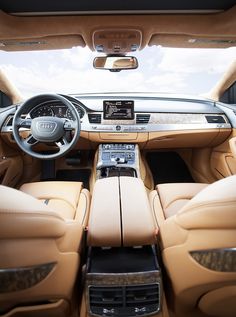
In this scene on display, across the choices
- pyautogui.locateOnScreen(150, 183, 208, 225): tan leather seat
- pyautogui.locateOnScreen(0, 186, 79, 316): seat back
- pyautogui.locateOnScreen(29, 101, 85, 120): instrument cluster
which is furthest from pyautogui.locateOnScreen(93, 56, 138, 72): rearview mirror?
pyautogui.locateOnScreen(0, 186, 79, 316): seat back

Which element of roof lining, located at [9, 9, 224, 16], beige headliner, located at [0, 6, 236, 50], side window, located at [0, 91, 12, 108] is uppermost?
roof lining, located at [9, 9, 224, 16]

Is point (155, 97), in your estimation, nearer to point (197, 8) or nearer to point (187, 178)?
point (187, 178)

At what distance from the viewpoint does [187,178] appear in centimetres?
337

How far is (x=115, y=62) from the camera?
237 centimetres

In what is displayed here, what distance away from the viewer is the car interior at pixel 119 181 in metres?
0.98

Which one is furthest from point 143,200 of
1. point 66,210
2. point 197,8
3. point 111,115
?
point 111,115

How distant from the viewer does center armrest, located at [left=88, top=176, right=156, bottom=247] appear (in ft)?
3.59

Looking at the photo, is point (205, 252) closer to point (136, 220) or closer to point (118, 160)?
point (136, 220)

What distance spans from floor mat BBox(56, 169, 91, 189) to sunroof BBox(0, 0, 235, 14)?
1.76 m

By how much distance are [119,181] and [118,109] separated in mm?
1301

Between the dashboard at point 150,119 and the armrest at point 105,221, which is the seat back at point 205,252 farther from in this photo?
the dashboard at point 150,119

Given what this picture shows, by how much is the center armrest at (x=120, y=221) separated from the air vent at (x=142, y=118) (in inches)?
59.4

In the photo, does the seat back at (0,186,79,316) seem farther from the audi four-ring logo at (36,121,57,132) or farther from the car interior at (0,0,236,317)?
the audi four-ring logo at (36,121,57,132)

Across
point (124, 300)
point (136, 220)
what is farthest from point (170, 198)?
point (124, 300)
